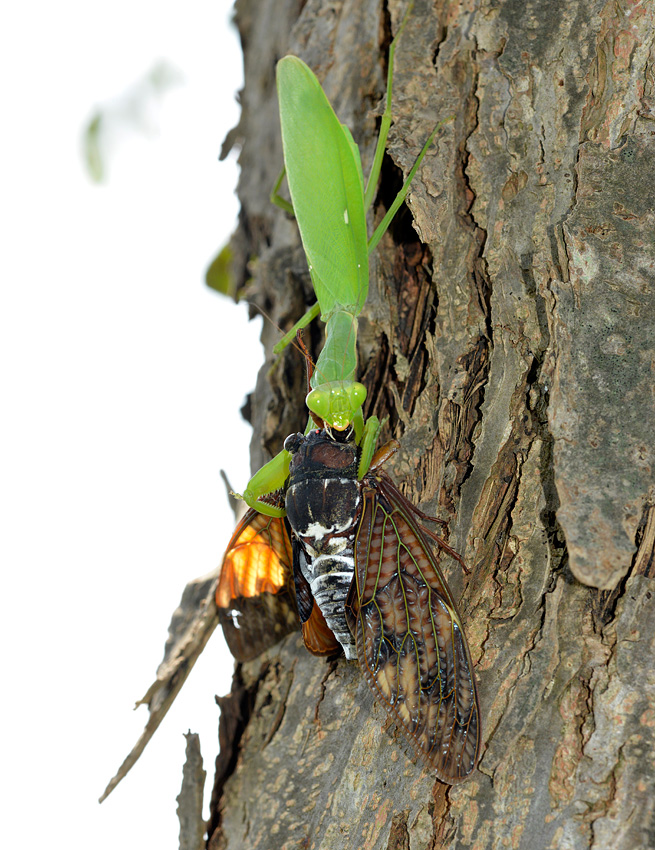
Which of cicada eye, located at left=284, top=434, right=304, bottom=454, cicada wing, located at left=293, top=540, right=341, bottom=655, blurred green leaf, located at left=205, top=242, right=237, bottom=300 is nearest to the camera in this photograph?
cicada wing, located at left=293, top=540, right=341, bottom=655

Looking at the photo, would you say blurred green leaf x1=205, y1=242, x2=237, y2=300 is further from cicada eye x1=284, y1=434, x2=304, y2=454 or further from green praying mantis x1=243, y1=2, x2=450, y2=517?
cicada eye x1=284, y1=434, x2=304, y2=454

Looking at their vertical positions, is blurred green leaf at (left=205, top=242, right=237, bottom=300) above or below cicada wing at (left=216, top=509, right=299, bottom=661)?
above

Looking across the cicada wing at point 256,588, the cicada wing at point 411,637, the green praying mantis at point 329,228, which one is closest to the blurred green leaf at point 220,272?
the green praying mantis at point 329,228

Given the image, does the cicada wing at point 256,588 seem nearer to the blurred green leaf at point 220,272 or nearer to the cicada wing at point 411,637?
the cicada wing at point 411,637

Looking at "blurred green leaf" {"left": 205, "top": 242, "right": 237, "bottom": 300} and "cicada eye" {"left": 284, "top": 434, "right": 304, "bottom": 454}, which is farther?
"blurred green leaf" {"left": 205, "top": 242, "right": 237, "bottom": 300}

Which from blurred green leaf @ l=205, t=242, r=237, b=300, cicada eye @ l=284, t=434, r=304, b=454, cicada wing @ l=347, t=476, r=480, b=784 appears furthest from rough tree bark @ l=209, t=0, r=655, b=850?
blurred green leaf @ l=205, t=242, r=237, b=300

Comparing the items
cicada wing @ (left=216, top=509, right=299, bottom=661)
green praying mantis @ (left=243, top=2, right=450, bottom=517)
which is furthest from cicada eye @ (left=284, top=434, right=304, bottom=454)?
cicada wing @ (left=216, top=509, right=299, bottom=661)

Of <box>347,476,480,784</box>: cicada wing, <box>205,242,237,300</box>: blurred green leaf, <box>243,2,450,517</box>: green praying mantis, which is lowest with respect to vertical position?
<box>347,476,480,784</box>: cicada wing

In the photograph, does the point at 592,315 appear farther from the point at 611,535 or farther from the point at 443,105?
the point at 443,105

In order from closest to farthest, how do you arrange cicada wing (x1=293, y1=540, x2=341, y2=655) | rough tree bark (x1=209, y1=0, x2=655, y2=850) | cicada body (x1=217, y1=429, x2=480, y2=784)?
1. rough tree bark (x1=209, y1=0, x2=655, y2=850)
2. cicada body (x1=217, y1=429, x2=480, y2=784)
3. cicada wing (x1=293, y1=540, x2=341, y2=655)
